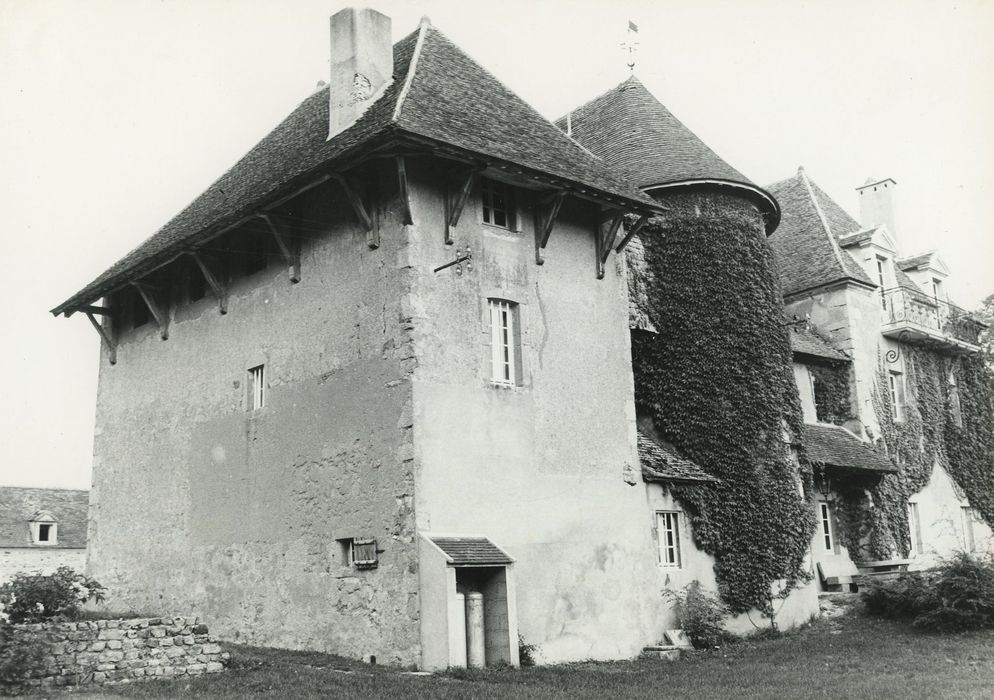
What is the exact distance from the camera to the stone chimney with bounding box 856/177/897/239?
31094mm

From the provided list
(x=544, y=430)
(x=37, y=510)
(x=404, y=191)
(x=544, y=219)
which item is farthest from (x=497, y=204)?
(x=37, y=510)

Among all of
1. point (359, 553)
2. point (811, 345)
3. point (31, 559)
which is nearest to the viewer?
point (359, 553)

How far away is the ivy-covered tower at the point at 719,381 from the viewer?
750 inches

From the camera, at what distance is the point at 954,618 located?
18.7 meters

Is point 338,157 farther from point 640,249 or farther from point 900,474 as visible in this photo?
point 900,474

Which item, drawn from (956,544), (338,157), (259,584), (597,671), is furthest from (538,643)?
(956,544)

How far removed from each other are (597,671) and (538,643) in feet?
3.85

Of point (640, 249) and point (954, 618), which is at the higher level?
point (640, 249)

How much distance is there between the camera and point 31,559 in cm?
4297

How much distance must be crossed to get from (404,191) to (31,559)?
3519 cm

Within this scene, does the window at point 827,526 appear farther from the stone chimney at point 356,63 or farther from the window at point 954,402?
the stone chimney at point 356,63

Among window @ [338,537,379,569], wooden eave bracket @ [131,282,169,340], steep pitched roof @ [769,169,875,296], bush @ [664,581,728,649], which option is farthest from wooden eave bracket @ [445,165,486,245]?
steep pitched roof @ [769,169,875,296]

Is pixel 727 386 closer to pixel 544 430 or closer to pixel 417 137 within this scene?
pixel 544 430

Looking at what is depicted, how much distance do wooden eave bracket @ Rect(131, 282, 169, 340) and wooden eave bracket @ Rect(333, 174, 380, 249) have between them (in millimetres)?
6733
